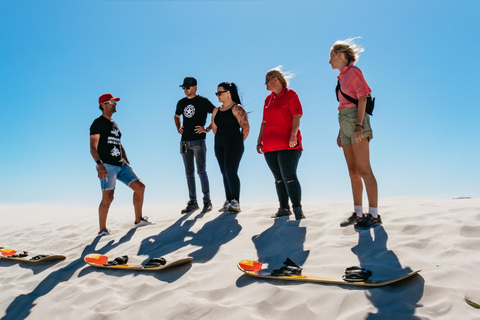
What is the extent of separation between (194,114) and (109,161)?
1.78 metres

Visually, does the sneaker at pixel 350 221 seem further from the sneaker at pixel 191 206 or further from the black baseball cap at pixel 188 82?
the black baseball cap at pixel 188 82

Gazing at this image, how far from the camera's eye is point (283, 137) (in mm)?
5125

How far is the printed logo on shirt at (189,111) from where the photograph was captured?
6.47 meters

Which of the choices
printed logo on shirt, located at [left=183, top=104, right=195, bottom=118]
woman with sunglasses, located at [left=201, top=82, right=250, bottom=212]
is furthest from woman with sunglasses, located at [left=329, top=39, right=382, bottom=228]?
printed logo on shirt, located at [left=183, top=104, right=195, bottom=118]

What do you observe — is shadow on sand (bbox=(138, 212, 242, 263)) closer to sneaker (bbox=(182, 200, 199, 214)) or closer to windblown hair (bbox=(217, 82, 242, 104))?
sneaker (bbox=(182, 200, 199, 214))

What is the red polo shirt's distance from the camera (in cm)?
512

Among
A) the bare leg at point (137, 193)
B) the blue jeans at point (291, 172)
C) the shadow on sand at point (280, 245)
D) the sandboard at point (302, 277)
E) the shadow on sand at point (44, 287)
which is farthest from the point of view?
the bare leg at point (137, 193)

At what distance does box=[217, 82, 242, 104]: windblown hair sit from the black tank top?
24 centimetres

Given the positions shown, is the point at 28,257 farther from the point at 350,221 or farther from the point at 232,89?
the point at 350,221

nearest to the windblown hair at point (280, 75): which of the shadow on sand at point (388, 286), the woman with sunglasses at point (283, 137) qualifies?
the woman with sunglasses at point (283, 137)

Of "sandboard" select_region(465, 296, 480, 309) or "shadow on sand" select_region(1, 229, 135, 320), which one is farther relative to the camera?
"shadow on sand" select_region(1, 229, 135, 320)

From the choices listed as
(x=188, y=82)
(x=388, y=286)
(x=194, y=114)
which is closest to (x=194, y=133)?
(x=194, y=114)

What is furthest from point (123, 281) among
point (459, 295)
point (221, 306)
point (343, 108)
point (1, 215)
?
point (1, 215)

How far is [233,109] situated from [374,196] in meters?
2.83
